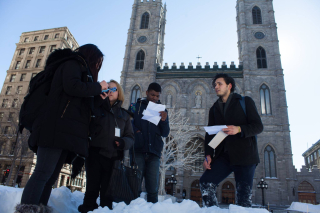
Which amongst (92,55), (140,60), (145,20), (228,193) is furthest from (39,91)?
(145,20)

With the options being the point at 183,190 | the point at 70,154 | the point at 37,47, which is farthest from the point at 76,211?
the point at 37,47

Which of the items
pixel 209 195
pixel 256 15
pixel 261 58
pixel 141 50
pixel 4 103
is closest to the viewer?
pixel 209 195

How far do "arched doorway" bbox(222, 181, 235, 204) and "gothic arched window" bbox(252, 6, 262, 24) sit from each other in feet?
62.5

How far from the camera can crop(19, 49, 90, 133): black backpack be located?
2.24 meters

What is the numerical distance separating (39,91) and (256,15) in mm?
30802

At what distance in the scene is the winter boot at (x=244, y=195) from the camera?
268cm

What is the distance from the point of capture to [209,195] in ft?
9.18

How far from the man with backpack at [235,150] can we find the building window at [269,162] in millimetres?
20977

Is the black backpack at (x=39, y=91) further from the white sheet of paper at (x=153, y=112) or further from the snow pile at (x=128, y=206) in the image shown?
the white sheet of paper at (x=153, y=112)

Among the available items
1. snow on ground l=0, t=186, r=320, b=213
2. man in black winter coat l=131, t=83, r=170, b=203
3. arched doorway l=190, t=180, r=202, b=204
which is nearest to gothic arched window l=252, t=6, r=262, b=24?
arched doorway l=190, t=180, r=202, b=204

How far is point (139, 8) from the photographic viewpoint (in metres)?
31.1

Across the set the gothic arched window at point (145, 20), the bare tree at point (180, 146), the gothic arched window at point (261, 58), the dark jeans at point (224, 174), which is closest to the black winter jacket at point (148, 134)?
the dark jeans at point (224, 174)

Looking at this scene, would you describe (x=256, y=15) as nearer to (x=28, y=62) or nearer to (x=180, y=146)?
(x=180, y=146)

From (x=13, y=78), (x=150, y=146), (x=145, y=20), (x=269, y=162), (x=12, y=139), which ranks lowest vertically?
(x=150, y=146)
